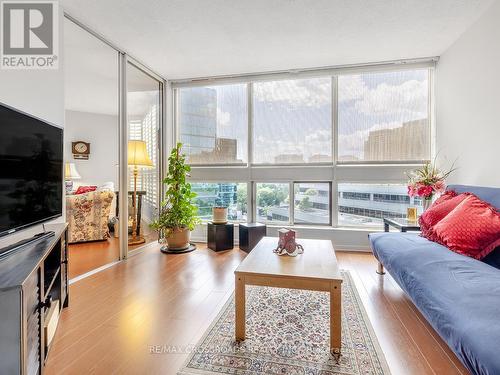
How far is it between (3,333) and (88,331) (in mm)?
907

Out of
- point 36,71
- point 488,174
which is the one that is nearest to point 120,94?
point 36,71

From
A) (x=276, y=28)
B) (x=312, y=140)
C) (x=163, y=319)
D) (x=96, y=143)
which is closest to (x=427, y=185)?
(x=312, y=140)

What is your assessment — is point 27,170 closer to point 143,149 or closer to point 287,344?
point 287,344

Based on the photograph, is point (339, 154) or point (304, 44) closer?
point (304, 44)

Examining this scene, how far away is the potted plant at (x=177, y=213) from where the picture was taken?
12.3 ft

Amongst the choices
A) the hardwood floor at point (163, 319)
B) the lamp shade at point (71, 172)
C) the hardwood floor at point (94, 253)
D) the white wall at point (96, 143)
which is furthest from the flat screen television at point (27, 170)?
the lamp shade at point (71, 172)

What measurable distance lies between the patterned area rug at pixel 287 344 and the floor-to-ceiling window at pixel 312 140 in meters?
1.99

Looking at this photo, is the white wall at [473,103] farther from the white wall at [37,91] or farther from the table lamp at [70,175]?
the table lamp at [70,175]

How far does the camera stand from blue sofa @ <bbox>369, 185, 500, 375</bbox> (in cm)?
108

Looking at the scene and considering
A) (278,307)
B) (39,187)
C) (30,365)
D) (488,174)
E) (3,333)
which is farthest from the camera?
(488,174)

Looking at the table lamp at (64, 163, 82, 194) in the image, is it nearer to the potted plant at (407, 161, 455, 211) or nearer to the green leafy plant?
the green leafy plant

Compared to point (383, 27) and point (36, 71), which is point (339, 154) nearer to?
point (383, 27)

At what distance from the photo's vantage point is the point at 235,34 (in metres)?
2.96

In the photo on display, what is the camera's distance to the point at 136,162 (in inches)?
143
